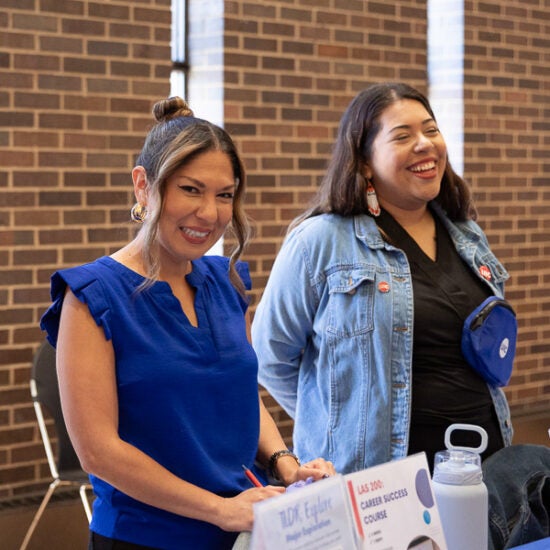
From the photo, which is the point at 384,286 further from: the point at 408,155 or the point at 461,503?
the point at 461,503

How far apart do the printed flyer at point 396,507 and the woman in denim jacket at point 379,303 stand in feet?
2.81


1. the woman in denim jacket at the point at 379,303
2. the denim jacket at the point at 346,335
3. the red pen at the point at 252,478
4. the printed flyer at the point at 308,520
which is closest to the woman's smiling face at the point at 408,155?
the woman in denim jacket at the point at 379,303

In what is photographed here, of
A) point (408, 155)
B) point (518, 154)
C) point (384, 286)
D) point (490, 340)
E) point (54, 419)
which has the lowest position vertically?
point (54, 419)

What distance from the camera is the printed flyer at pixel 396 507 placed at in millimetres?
1455

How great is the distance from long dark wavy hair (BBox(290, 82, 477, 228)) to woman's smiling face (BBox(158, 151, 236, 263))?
0.83 meters

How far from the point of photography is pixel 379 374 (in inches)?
96.4

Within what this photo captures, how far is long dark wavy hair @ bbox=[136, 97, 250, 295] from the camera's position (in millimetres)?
1739

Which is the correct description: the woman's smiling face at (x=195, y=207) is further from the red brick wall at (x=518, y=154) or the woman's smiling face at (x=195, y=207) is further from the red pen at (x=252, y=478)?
the red brick wall at (x=518, y=154)

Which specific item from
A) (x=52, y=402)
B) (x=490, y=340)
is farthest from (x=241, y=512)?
(x=52, y=402)

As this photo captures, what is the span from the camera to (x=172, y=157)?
1744 millimetres

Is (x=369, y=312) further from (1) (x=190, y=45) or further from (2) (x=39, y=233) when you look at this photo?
(1) (x=190, y=45)

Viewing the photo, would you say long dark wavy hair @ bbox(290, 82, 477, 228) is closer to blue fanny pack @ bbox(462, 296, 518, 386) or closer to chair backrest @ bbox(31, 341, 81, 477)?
blue fanny pack @ bbox(462, 296, 518, 386)

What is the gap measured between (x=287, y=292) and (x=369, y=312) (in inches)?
8.8

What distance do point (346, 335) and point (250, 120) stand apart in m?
1.95
